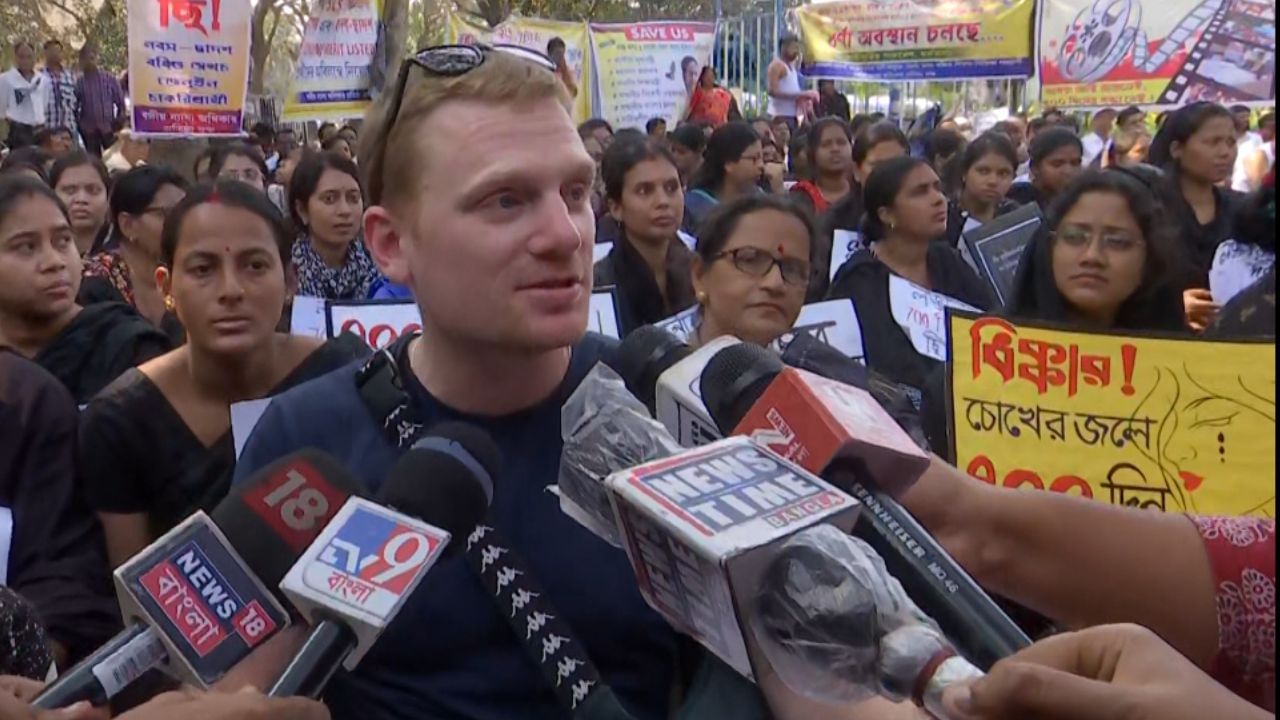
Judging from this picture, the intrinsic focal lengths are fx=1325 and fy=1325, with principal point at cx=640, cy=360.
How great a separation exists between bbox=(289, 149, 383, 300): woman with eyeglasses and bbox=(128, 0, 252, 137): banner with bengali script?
1903 millimetres

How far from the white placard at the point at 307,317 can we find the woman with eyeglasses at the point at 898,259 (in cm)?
188

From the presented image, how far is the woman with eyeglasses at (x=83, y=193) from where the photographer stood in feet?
20.7

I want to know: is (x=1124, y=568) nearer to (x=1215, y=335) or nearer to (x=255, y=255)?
(x=1215, y=335)

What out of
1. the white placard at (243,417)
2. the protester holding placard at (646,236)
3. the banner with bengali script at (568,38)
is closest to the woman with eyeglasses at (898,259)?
the protester holding placard at (646,236)

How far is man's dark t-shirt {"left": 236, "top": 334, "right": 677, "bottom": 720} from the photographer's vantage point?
5.65 ft

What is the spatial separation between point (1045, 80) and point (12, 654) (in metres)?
9.86

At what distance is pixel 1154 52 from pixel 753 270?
6753mm

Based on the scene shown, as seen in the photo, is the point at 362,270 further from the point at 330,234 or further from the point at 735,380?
the point at 735,380

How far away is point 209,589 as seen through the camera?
133cm

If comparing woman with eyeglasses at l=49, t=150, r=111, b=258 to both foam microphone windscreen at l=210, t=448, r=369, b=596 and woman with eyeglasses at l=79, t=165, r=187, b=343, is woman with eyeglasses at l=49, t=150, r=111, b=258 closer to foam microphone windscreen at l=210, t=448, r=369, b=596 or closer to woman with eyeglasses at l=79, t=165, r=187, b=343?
woman with eyeglasses at l=79, t=165, r=187, b=343

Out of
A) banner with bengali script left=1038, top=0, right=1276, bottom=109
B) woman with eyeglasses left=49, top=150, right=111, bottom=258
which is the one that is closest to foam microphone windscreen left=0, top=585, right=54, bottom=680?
woman with eyeglasses left=49, top=150, right=111, bottom=258

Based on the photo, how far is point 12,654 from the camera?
1.90 metres

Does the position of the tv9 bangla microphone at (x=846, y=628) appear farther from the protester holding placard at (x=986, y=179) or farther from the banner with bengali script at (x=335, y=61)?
the banner with bengali script at (x=335, y=61)

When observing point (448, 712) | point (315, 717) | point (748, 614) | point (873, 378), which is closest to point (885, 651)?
point (748, 614)
